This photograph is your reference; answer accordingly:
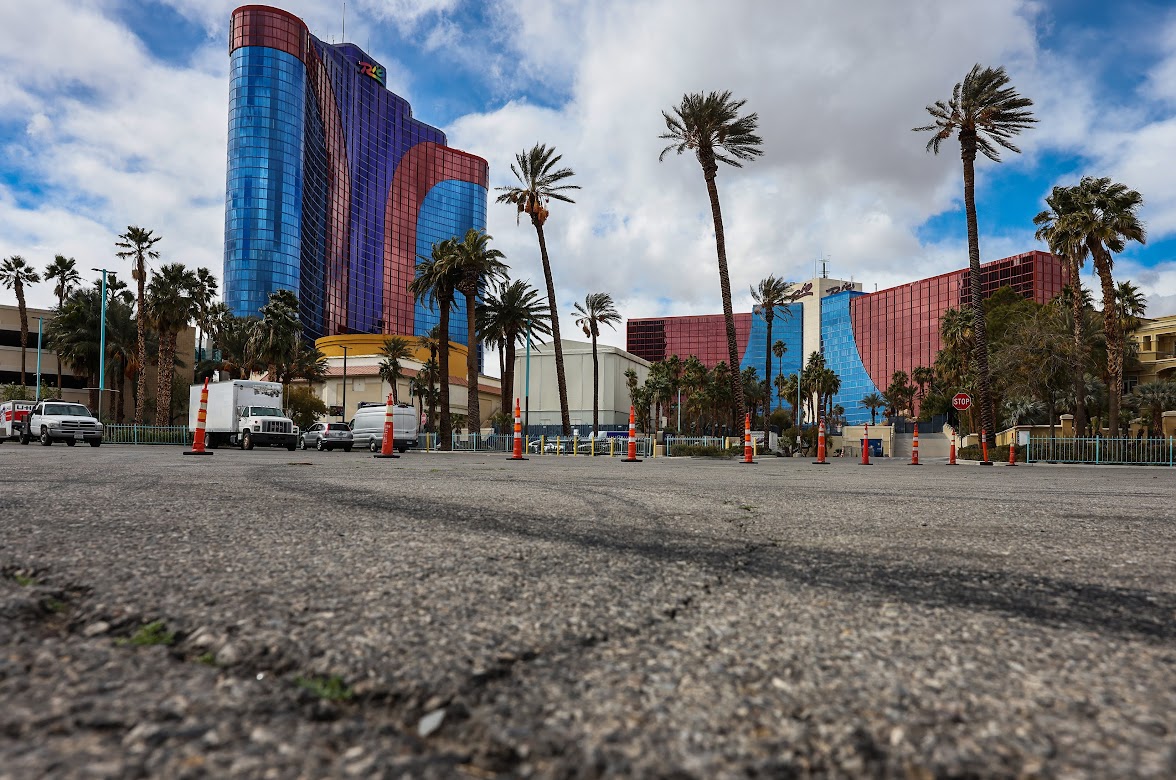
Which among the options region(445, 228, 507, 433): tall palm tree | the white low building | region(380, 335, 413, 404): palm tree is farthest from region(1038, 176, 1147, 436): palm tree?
the white low building

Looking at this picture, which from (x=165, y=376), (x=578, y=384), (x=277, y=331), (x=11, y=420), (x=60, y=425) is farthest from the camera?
(x=578, y=384)

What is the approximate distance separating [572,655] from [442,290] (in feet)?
122

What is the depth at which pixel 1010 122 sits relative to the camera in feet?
90.7

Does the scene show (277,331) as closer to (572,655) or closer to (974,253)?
(974,253)

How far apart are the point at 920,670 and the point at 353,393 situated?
7623cm

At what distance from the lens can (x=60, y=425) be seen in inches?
1031

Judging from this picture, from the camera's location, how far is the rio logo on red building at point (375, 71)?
141725mm

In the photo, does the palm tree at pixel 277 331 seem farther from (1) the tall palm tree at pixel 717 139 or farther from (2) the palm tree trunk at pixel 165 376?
(1) the tall palm tree at pixel 717 139

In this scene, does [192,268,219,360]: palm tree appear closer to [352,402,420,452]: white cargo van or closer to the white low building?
A: [352,402,420,452]: white cargo van

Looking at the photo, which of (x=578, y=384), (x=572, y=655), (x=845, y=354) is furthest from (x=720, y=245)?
(x=845, y=354)

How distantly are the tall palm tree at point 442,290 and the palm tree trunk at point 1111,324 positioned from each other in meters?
29.0

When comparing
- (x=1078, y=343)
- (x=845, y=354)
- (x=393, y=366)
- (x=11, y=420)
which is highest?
(x=845, y=354)

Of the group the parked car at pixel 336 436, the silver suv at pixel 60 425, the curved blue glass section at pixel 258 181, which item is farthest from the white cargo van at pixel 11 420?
the curved blue glass section at pixel 258 181

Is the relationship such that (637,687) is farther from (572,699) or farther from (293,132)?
(293,132)
